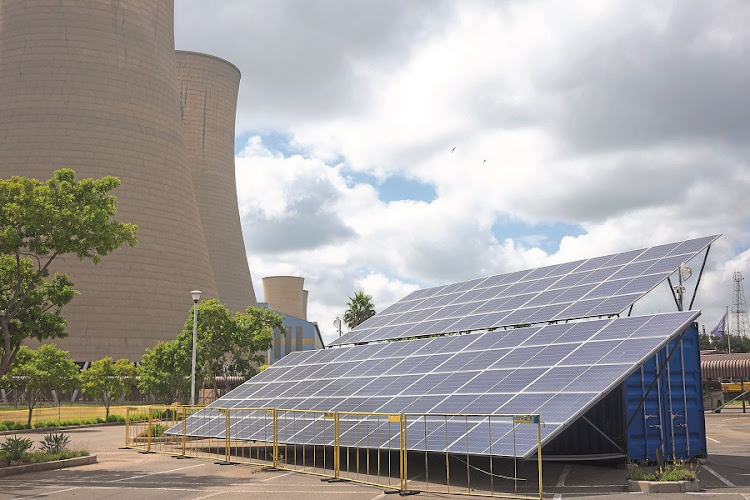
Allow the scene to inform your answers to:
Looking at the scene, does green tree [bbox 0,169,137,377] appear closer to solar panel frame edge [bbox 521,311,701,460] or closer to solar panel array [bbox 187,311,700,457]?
solar panel array [bbox 187,311,700,457]

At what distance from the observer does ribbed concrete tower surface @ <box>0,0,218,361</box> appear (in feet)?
196

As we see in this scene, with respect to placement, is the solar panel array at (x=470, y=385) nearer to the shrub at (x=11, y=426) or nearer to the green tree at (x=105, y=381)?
the shrub at (x=11, y=426)

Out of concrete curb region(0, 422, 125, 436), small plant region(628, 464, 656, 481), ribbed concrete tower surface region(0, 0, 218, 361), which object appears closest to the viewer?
small plant region(628, 464, 656, 481)

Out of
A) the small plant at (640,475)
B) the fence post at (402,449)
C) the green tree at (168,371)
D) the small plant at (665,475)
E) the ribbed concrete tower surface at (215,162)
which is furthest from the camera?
the ribbed concrete tower surface at (215,162)

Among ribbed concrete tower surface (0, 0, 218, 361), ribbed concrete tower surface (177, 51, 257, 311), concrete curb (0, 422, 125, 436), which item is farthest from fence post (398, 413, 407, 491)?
ribbed concrete tower surface (177, 51, 257, 311)

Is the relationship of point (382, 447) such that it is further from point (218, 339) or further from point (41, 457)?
point (218, 339)

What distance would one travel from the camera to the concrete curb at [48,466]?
21656 mm

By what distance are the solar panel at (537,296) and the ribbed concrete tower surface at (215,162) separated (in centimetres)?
5046

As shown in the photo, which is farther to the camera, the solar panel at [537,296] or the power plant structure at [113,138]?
the power plant structure at [113,138]

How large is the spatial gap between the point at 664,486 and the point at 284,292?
376ft

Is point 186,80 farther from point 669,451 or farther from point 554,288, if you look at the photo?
point 669,451

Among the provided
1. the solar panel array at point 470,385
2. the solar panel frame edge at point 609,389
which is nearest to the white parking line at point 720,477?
the solar panel frame edge at point 609,389

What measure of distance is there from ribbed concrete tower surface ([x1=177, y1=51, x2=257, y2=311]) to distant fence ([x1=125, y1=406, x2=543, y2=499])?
2130 inches

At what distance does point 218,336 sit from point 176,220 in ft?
59.4
